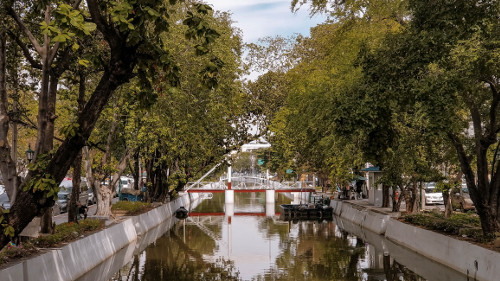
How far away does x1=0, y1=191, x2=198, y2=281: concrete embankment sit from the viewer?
13.4 meters

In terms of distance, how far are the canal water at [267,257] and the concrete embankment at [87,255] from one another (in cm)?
31

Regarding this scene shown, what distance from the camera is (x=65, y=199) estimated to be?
3891 centimetres

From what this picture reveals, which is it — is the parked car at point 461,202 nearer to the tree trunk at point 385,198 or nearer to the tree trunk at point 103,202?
the tree trunk at point 385,198

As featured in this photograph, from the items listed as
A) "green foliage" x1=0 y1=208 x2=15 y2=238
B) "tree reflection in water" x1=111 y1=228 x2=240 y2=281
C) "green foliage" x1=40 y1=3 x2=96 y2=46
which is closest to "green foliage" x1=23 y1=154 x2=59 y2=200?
"green foliage" x1=0 y1=208 x2=15 y2=238

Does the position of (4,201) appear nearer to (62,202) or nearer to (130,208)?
(130,208)

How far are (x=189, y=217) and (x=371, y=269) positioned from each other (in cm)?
2661

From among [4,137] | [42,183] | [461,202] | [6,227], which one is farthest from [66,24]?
[461,202]

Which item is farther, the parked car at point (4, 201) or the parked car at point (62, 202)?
the parked car at point (62, 202)

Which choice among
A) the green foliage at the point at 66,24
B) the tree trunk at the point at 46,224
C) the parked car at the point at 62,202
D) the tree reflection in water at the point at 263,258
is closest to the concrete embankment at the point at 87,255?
the tree reflection in water at the point at 263,258

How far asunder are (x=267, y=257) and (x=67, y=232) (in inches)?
334

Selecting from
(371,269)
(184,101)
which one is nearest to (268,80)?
(184,101)

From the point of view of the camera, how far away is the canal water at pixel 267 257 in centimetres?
1942

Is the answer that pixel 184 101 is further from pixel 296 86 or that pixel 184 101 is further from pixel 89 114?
pixel 89 114

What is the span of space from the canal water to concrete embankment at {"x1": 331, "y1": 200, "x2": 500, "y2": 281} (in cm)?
39
